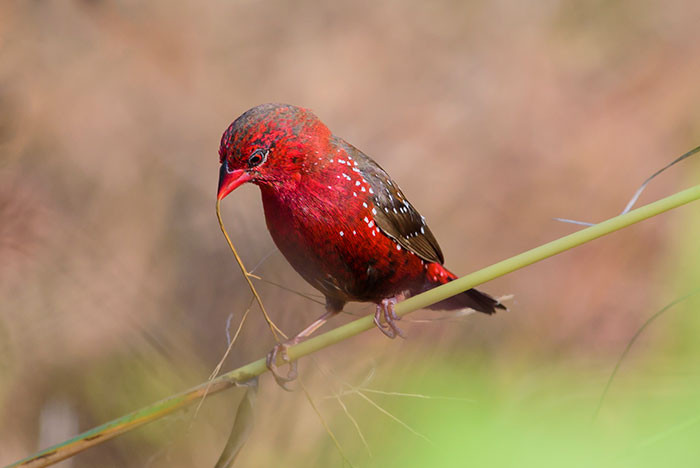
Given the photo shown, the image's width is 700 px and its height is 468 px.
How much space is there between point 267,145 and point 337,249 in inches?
15.1

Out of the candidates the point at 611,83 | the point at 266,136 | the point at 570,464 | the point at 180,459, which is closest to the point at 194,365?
the point at 180,459

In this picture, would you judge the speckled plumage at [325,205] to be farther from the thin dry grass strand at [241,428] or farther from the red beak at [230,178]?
the thin dry grass strand at [241,428]

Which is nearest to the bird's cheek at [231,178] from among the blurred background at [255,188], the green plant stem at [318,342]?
the green plant stem at [318,342]

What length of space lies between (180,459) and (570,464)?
2332 mm

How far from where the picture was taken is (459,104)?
4.61m

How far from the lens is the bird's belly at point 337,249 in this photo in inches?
78.1

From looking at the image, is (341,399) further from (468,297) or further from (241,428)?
(468,297)

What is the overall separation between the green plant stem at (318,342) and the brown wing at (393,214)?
58 centimetres

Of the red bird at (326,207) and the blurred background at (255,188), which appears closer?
the red bird at (326,207)

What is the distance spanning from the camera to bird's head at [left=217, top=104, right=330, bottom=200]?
178cm

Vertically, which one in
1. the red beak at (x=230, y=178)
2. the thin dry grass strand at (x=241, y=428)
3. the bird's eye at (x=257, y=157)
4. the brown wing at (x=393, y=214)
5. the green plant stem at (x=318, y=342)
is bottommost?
the thin dry grass strand at (x=241, y=428)

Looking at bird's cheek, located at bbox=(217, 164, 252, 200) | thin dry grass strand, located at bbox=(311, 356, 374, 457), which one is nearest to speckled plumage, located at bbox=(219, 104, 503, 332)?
bird's cheek, located at bbox=(217, 164, 252, 200)

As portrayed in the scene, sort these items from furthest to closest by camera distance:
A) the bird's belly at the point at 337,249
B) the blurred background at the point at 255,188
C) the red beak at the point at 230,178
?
the blurred background at the point at 255,188
the bird's belly at the point at 337,249
the red beak at the point at 230,178

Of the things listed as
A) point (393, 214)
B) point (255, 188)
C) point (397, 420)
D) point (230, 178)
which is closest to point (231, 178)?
point (230, 178)
